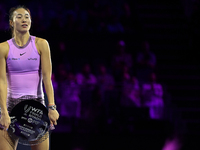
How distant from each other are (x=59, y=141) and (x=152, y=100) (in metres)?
1.97

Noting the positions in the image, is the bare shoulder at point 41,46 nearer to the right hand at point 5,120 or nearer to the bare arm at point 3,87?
the bare arm at point 3,87

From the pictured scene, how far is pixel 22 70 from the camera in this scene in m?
3.07

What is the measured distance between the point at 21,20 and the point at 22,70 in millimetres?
416

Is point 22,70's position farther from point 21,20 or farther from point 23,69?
point 21,20

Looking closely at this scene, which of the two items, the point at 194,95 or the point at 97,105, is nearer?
the point at 97,105

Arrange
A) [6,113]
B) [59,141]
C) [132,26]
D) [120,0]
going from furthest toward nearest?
[120,0]
[132,26]
[59,141]
[6,113]

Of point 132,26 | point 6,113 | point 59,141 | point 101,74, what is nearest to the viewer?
point 6,113

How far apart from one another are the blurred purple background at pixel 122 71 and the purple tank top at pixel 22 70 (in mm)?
1565

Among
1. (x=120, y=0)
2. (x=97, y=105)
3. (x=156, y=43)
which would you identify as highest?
(x=120, y=0)

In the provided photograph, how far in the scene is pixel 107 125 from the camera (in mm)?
6934

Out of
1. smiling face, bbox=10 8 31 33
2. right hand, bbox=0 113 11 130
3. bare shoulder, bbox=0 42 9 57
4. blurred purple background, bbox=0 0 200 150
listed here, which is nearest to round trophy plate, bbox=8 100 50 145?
right hand, bbox=0 113 11 130

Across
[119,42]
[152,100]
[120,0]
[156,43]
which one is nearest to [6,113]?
[152,100]

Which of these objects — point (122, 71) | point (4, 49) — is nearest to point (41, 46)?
point (4, 49)

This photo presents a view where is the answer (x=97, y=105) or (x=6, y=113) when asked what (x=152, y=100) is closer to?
(x=97, y=105)
